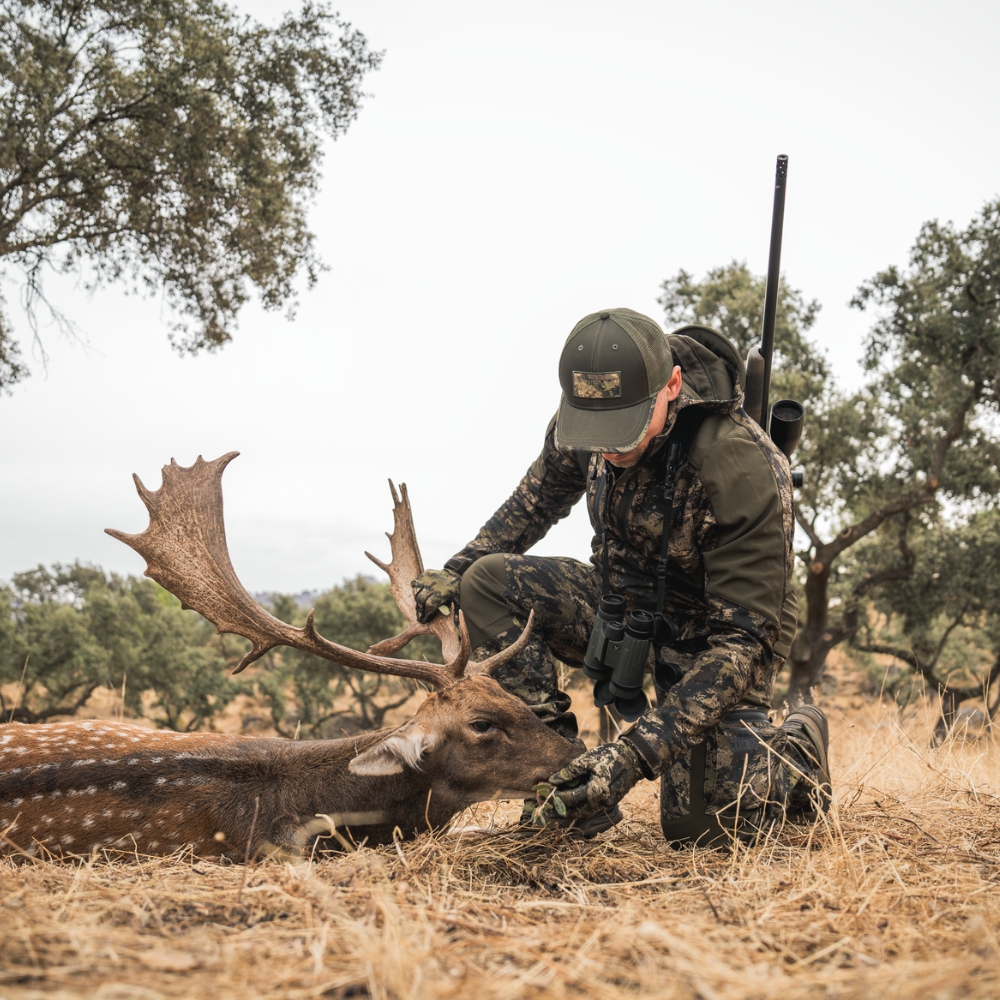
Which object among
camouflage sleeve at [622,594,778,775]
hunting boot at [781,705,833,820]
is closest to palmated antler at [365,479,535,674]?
camouflage sleeve at [622,594,778,775]

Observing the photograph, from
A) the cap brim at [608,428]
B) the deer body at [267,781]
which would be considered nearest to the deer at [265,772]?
the deer body at [267,781]

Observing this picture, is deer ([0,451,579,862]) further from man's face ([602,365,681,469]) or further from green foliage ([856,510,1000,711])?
green foliage ([856,510,1000,711])

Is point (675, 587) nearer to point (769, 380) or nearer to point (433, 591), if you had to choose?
point (433, 591)

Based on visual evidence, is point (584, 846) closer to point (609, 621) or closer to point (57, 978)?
point (609, 621)

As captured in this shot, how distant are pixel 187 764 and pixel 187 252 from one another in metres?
11.1

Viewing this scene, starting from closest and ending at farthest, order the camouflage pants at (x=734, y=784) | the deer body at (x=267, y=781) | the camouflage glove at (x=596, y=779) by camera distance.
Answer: the camouflage glove at (x=596, y=779), the deer body at (x=267, y=781), the camouflage pants at (x=734, y=784)

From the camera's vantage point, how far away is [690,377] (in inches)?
184

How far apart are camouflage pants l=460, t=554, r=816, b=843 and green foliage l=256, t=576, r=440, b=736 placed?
15.5 m

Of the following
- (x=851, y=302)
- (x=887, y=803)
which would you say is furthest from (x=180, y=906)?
(x=851, y=302)

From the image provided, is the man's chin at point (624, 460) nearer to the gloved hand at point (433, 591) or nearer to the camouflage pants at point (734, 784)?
the gloved hand at point (433, 591)

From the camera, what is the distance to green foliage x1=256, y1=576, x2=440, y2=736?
20.9 metres

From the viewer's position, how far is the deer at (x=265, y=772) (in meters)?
3.97

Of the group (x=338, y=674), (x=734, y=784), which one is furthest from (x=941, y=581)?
(x=734, y=784)

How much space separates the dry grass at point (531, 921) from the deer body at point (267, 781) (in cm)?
23
